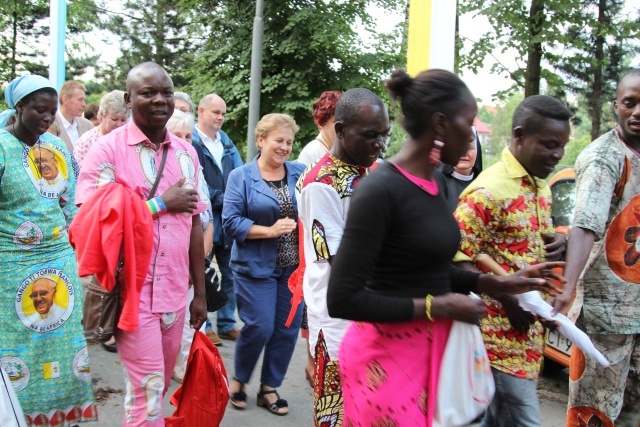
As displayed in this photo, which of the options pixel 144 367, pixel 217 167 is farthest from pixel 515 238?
pixel 217 167

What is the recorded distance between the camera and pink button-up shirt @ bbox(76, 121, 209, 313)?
11.2ft

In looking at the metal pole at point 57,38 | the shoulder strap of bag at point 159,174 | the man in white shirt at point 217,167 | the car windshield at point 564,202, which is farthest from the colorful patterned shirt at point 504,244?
the metal pole at point 57,38

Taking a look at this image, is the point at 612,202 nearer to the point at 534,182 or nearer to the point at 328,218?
the point at 534,182

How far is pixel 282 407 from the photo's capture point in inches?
A: 196

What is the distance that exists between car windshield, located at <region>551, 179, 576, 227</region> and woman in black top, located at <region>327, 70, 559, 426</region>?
4.16 m

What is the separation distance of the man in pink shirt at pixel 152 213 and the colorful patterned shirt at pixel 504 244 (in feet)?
4.70

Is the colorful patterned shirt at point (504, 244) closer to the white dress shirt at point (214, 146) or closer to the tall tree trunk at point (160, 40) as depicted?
the white dress shirt at point (214, 146)

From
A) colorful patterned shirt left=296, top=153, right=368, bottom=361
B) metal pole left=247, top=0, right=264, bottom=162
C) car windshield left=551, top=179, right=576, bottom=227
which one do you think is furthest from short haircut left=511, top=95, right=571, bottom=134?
metal pole left=247, top=0, right=264, bottom=162

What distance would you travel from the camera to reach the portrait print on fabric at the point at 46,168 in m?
3.90

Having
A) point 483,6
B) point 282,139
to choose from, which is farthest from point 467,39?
point 282,139

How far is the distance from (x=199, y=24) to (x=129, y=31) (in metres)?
17.4

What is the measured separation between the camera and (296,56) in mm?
15750

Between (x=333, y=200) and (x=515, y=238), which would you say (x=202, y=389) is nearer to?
(x=333, y=200)

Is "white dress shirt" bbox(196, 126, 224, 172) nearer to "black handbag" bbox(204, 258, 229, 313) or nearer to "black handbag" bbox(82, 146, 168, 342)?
"black handbag" bbox(204, 258, 229, 313)
